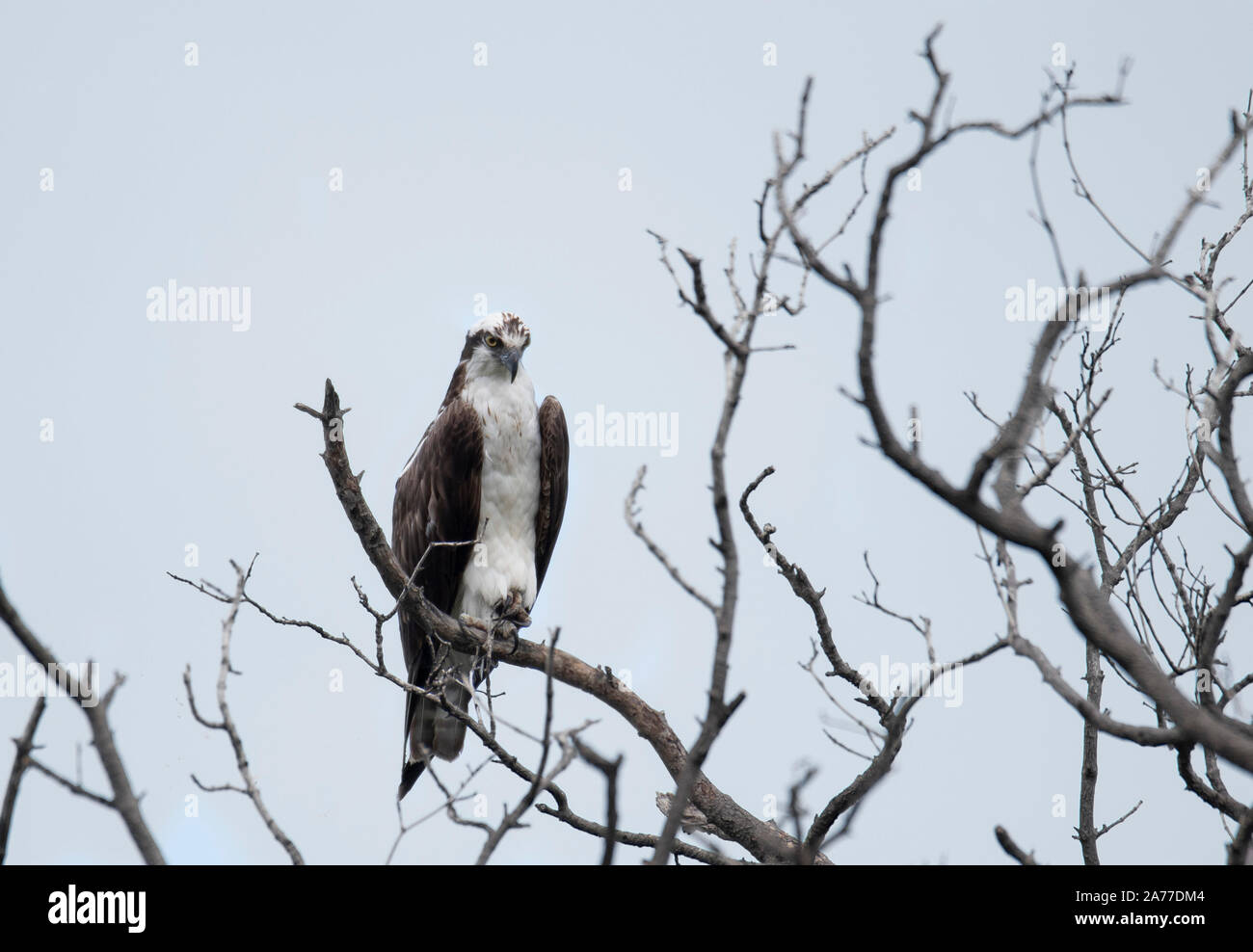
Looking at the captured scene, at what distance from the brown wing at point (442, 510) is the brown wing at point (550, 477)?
0.42m

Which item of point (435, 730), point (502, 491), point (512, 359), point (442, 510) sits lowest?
point (435, 730)

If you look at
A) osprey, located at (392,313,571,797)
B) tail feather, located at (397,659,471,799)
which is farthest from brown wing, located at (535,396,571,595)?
tail feather, located at (397,659,471,799)

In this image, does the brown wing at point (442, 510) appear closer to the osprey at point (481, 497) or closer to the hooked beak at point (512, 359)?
the osprey at point (481, 497)

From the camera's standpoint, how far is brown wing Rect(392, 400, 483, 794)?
24.2ft

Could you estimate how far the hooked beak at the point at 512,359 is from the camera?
7449mm

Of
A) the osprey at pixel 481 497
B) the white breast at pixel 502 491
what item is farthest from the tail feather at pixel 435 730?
the white breast at pixel 502 491

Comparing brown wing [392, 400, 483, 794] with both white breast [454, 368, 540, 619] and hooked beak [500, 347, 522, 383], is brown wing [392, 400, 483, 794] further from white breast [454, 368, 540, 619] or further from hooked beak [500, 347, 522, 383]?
hooked beak [500, 347, 522, 383]

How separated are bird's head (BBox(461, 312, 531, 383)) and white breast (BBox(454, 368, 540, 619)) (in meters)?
0.08

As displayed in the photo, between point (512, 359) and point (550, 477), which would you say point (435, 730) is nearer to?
point (550, 477)

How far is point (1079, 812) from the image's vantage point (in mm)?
5664

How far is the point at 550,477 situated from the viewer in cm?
766

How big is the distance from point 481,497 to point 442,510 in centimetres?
24

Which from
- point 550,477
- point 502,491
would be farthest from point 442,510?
point 550,477

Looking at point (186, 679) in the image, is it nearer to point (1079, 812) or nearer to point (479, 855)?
point (479, 855)
